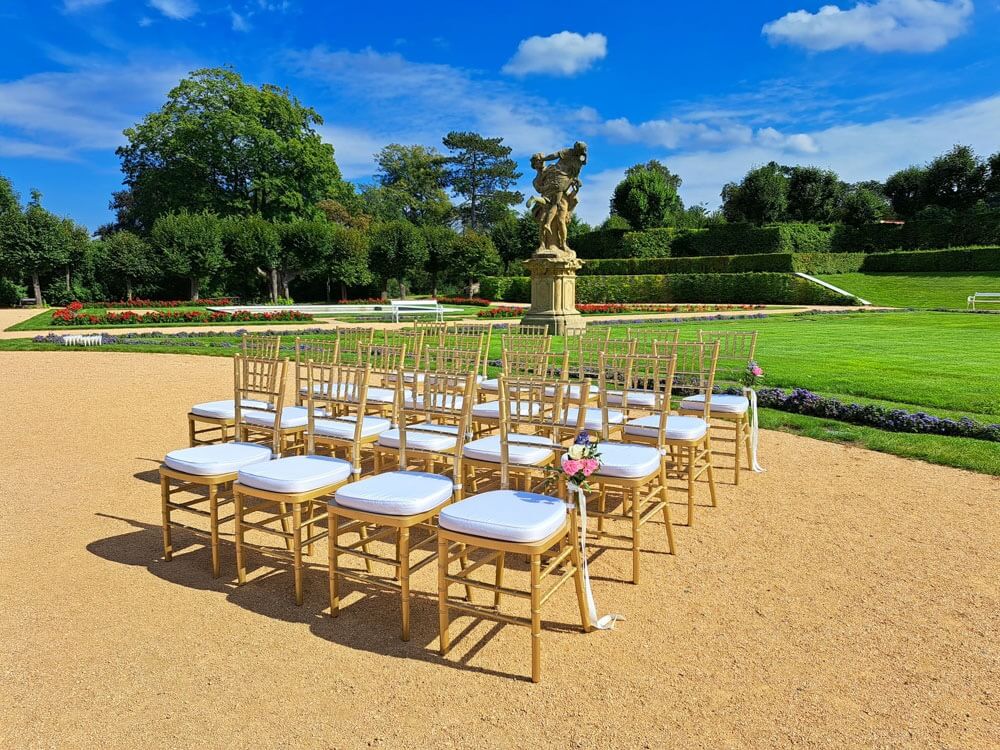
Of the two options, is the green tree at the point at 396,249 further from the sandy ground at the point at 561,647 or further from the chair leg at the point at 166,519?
the chair leg at the point at 166,519

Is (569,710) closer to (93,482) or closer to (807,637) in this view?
(807,637)

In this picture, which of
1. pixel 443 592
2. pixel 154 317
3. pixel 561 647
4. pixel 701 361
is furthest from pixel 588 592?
pixel 154 317

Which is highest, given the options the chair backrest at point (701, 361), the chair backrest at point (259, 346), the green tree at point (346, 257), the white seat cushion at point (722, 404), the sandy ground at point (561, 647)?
the green tree at point (346, 257)

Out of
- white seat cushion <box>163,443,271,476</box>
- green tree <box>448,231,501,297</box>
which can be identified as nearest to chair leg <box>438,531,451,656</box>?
white seat cushion <box>163,443,271,476</box>

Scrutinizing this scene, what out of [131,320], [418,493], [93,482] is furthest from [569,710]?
[131,320]

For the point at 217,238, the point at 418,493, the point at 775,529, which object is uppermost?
the point at 217,238

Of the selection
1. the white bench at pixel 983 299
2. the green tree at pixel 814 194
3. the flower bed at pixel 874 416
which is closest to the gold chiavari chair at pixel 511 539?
the flower bed at pixel 874 416

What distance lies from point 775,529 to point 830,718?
2.00 m

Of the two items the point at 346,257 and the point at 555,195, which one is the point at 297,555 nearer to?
the point at 555,195

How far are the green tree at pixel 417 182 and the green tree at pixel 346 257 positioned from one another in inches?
724

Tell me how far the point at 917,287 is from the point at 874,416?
97.0 feet

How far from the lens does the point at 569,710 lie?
8.20ft

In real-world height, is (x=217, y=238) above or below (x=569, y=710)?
above

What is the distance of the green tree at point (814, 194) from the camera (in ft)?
160
